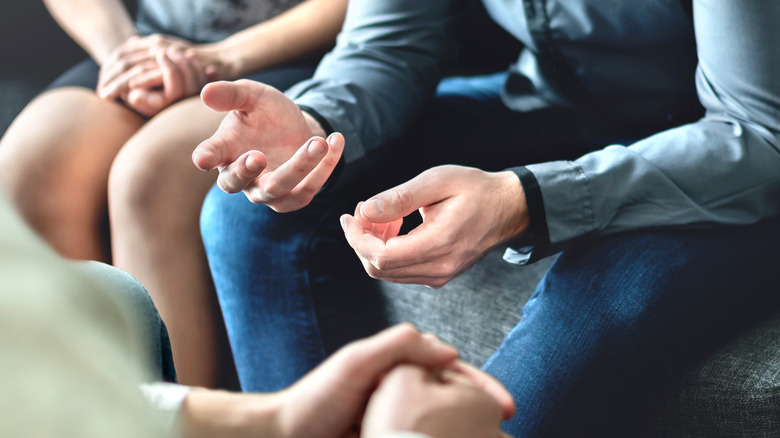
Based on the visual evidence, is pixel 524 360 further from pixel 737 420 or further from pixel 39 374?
pixel 39 374

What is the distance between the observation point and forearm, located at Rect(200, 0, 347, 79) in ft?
→ 2.50

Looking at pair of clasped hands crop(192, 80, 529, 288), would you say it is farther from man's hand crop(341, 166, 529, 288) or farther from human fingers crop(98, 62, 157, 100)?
human fingers crop(98, 62, 157, 100)

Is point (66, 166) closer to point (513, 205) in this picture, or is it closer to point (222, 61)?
point (222, 61)

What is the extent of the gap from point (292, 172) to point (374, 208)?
0.23 feet

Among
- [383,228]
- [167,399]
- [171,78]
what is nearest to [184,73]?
[171,78]

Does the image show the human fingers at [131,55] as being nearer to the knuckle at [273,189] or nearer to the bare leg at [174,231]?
the bare leg at [174,231]

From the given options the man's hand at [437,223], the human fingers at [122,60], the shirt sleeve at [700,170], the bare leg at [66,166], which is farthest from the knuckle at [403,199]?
the human fingers at [122,60]

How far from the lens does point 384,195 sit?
432 mm

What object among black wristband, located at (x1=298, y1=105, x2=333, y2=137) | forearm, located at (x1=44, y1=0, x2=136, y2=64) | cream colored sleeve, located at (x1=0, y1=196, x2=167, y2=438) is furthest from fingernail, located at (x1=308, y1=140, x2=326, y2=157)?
forearm, located at (x1=44, y1=0, x2=136, y2=64)

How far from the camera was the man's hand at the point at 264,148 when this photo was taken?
1.48ft

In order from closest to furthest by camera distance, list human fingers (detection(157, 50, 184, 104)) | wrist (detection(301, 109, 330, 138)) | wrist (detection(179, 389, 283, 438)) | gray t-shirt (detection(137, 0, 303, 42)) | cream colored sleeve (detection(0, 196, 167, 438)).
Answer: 1. cream colored sleeve (detection(0, 196, 167, 438))
2. wrist (detection(179, 389, 283, 438))
3. wrist (detection(301, 109, 330, 138))
4. human fingers (detection(157, 50, 184, 104))
5. gray t-shirt (detection(137, 0, 303, 42))

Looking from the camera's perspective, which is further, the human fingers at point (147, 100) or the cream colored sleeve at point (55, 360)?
the human fingers at point (147, 100)

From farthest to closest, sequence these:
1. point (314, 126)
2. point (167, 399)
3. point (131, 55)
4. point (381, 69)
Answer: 1. point (131, 55)
2. point (381, 69)
3. point (314, 126)
4. point (167, 399)

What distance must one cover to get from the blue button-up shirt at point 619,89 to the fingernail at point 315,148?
0.12m
